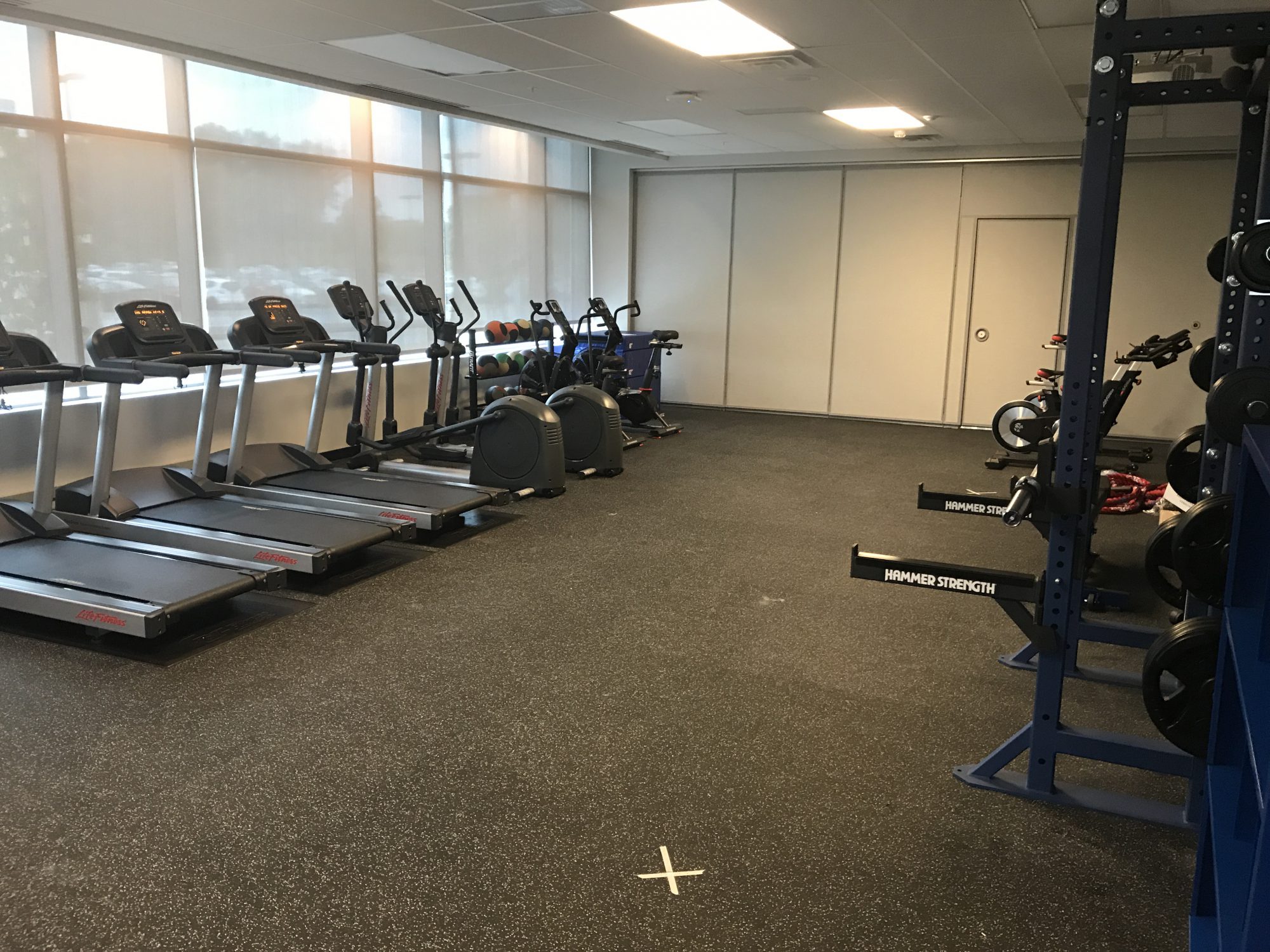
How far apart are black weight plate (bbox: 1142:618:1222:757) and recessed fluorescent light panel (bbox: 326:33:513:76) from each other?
506 cm

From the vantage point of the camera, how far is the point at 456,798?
2930 mm

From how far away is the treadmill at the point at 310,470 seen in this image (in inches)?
226

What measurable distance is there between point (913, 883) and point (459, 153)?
26.9 feet

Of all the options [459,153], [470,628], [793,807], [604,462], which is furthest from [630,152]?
[793,807]

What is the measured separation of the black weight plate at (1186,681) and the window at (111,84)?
6.40m

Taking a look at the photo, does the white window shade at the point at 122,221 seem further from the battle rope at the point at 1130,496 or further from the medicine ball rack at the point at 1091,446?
the battle rope at the point at 1130,496

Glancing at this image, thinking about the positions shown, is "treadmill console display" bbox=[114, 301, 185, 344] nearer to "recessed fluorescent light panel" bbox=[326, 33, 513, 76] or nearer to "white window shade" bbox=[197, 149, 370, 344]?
"white window shade" bbox=[197, 149, 370, 344]

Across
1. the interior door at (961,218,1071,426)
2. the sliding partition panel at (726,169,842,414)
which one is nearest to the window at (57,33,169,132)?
the sliding partition panel at (726,169,842,414)

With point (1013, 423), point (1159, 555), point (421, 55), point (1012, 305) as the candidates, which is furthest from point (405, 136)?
point (1159, 555)

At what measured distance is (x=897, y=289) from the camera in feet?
34.1

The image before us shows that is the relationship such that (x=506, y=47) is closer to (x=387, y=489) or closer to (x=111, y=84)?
(x=111, y=84)

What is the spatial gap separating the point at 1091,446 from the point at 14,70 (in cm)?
604

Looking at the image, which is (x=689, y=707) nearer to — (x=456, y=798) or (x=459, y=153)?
(x=456, y=798)

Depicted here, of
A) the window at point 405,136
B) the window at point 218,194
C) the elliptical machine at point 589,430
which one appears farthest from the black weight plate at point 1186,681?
the window at point 405,136
